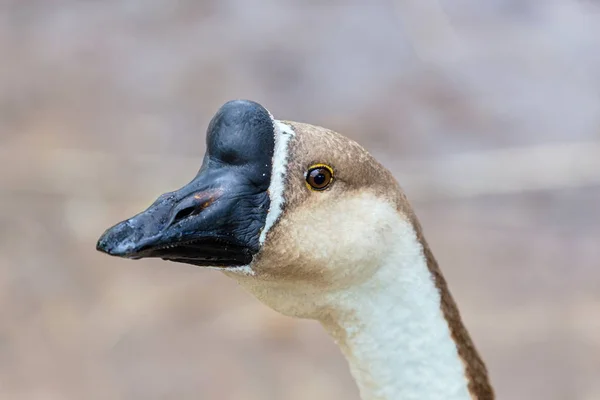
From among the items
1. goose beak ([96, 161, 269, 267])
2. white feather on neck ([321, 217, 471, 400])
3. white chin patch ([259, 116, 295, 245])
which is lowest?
white feather on neck ([321, 217, 471, 400])

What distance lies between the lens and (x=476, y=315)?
4777mm

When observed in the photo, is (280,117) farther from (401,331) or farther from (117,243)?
(117,243)

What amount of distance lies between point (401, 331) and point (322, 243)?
0.31 m

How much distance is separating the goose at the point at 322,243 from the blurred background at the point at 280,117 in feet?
8.45

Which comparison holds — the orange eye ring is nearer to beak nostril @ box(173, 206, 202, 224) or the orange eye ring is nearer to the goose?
the goose

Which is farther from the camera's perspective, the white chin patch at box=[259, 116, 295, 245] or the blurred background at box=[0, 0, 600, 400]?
the blurred background at box=[0, 0, 600, 400]

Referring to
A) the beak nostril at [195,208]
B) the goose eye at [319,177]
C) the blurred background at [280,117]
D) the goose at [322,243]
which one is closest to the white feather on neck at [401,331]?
the goose at [322,243]

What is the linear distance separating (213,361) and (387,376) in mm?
2841

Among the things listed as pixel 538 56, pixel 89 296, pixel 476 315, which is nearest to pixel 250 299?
pixel 89 296

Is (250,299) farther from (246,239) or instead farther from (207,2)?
(207,2)

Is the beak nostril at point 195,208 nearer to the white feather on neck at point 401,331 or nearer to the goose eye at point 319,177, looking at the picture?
the goose eye at point 319,177

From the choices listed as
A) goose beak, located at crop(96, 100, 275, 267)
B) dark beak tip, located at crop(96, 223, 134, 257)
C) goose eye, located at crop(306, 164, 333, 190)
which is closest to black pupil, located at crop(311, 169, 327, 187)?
goose eye, located at crop(306, 164, 333, 190)

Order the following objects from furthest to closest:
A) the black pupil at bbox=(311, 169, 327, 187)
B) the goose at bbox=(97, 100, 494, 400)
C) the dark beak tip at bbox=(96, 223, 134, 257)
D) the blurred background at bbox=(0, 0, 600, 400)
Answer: the blurred background at bbox=(0, 0, 600, 400) → the black pupil at bbox=(311, 169, 327, 187) → the goose at bbox=(97, 100, 494, 400) → the dark beak tip at bbox=(96, 223, 134, 257)

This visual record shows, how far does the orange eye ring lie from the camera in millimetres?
1770
